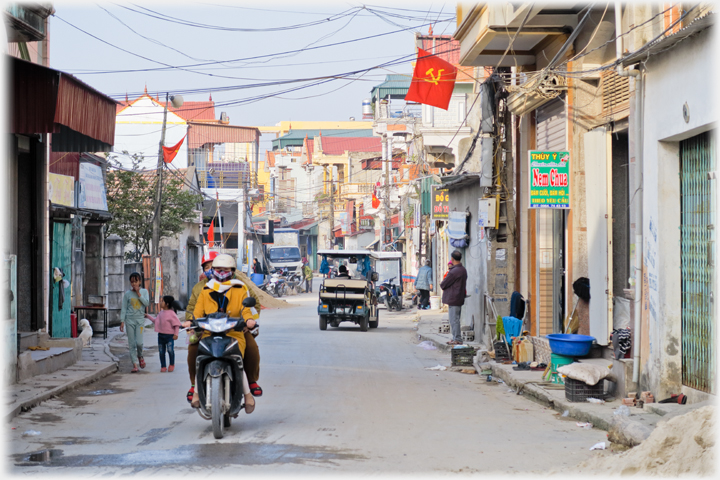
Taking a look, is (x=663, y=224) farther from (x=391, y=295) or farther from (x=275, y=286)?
(x=275, y=286)

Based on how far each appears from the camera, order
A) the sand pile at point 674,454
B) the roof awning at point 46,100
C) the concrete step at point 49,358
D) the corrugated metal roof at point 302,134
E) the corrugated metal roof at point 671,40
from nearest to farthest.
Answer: the sand pile at point 674,454
the corrugated metal roof at point 671,40
the roof awning at point 46,100
the concrete step at point 49,358
the corrugated metal roof at point 302,134

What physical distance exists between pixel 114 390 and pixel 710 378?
26.4 ft

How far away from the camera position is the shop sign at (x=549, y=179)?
13.1m

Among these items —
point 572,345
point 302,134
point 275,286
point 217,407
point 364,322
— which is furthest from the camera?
point 302,134

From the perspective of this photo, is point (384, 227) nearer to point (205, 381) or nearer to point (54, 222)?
point (54, 222)

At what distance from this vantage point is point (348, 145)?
287 ft

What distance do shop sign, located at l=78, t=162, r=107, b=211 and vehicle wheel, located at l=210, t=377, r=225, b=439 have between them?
42.9 feet

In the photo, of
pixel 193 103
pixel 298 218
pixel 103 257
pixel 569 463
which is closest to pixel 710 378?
pixel 569 463

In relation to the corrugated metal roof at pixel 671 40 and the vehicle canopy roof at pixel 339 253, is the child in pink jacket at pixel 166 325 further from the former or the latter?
the vehicle canopy roof at pixel 339 253

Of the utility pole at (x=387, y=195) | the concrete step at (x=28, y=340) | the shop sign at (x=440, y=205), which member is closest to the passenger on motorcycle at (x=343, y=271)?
the shop sign at (x=440, y=205)

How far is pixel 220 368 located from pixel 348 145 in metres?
80.4

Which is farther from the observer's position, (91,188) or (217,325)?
(91,188)

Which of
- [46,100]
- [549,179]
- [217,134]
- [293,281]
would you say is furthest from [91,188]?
[217,134]

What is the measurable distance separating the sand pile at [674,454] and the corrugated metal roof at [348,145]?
78802 millimetres
